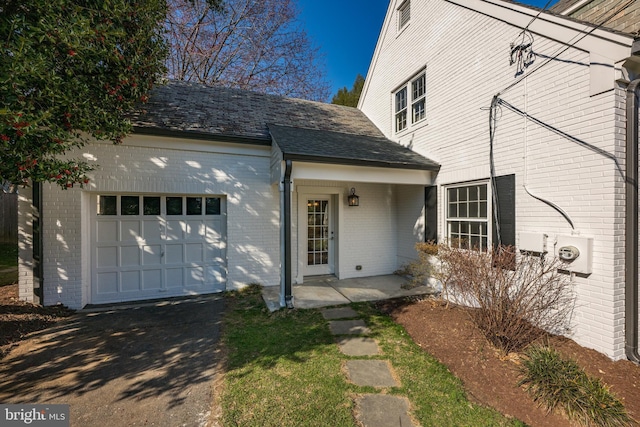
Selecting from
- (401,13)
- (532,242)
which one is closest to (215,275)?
(532,242)

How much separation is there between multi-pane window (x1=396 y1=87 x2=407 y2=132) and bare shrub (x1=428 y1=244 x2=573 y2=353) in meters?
4.97

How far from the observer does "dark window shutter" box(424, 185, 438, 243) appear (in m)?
6.46

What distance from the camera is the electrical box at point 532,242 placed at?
13.7 ft

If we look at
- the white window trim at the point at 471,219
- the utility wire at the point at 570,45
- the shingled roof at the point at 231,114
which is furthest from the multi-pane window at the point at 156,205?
the utility wire at the point at 570,45

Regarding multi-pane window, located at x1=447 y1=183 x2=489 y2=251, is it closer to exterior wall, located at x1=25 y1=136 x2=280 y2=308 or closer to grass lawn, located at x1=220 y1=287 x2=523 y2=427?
grass lawn, located at x1=220 y1=287 x2=523 y2=427

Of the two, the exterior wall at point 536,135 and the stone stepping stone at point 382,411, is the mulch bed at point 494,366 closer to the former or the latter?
the exterior wall at point 536,135

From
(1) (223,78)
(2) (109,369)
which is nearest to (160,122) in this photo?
(2) (109,369)

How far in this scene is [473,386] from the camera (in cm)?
305

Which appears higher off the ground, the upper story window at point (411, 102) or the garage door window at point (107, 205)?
→ the upper story window at point (411, 102)

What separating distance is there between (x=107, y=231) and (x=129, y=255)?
2.21 ft

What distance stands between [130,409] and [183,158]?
486 centimetres

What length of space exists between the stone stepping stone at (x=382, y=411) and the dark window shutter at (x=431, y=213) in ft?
14.1

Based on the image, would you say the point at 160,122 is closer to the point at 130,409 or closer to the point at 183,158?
the point at 183,158

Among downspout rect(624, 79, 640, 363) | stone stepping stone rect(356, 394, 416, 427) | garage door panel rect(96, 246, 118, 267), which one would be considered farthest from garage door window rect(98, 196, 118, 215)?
downspout rect(624, 79, 640, 363)
